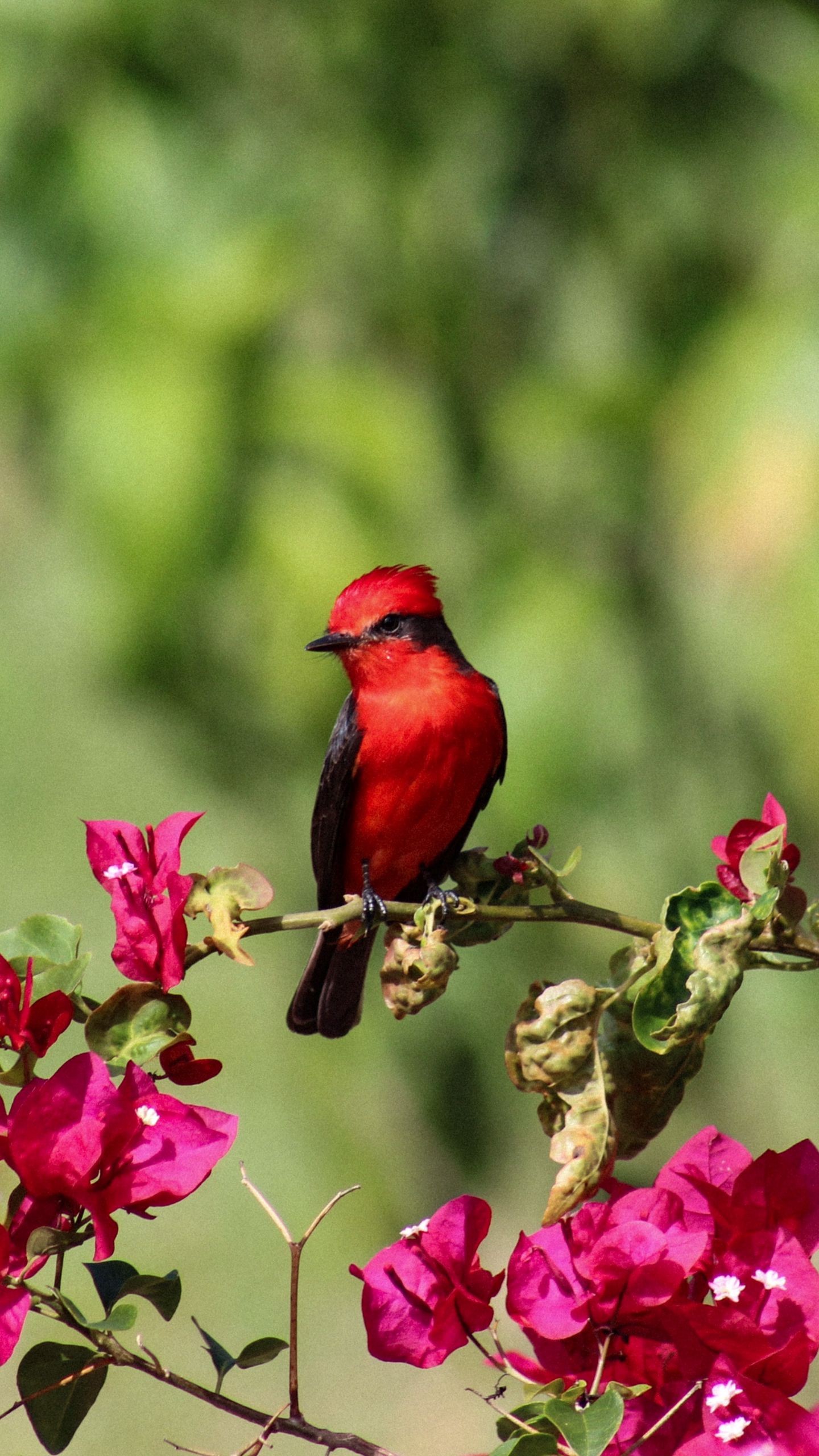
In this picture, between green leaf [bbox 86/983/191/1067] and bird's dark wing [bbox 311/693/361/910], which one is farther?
bird's dark wing [bbox 311/693/361/910]

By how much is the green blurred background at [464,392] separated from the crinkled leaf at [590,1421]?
122cm

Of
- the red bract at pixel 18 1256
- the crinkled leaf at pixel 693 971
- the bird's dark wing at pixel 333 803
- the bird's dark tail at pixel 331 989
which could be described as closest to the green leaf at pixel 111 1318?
the red bract at pixel 18 1256

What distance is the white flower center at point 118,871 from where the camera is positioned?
1497 mm

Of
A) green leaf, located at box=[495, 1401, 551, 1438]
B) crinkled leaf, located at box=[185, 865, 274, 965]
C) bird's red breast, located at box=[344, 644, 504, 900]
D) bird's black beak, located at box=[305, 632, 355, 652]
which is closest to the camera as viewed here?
green leaf, located at box=[495, 1401, 551, 1438]

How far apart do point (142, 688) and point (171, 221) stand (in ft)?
2.45

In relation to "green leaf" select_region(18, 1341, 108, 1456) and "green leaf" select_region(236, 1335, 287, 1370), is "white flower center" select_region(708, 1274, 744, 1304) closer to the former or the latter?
"green leaf" select_region(236, 1335, 287, 1370)

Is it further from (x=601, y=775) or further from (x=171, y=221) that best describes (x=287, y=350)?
(x=601, y=775)

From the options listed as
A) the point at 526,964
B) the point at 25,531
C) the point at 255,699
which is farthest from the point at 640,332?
the point at 25,531

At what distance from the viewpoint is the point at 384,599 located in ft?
11.1

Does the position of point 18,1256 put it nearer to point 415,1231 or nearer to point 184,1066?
point 184,1066

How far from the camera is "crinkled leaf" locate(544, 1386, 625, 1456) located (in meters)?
1.22

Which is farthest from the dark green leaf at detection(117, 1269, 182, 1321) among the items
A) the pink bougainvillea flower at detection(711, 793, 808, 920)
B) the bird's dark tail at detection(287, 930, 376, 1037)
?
the bird's dark tail at detection(287, 930, 376, 1037)

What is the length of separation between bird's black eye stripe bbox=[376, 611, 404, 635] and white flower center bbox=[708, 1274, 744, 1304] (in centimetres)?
221

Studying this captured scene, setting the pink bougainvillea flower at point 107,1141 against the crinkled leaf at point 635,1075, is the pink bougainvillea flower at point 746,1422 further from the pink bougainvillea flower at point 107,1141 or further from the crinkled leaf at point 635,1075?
the pink bougainvillea flower at point 107,1141
